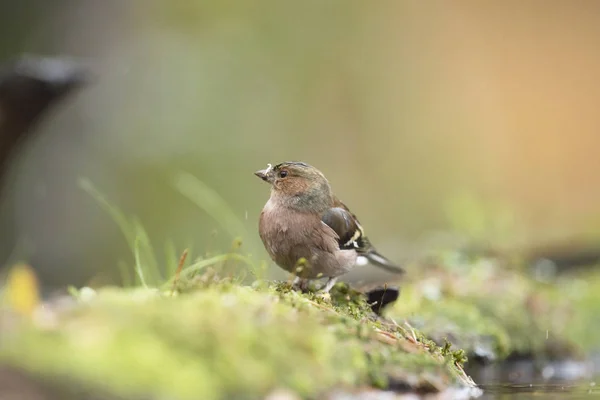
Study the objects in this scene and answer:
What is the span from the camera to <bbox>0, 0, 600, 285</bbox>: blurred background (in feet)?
48.0

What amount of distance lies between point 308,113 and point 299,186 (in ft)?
43.8

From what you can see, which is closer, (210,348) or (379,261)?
(210,348)

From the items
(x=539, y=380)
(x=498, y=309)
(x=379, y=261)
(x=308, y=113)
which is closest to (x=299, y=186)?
(x=379, y=261)

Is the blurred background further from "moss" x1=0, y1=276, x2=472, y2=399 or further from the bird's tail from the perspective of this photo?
"moss" x1=0, y1=276, x2=472, y2=399

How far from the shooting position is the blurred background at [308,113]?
1462 centimetres

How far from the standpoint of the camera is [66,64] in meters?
7.35

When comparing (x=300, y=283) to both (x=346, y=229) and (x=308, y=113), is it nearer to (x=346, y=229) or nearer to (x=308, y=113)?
(x=346, y=229)

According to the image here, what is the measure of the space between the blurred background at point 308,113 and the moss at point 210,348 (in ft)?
35.9

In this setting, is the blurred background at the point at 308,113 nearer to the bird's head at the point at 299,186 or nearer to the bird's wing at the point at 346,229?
the bird's wing at the point at 346,229

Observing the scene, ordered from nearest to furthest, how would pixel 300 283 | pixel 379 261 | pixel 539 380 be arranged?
1. pixel 300 283
2. pixel 539 380
3. pixel 379 261

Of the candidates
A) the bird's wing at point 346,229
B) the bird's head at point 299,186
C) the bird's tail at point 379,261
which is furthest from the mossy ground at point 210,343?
the bird's tail at point 379,261

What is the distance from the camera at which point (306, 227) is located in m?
4.63

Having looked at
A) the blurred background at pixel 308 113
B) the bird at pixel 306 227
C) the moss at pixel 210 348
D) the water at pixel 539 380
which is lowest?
the moss at pixel 210 348

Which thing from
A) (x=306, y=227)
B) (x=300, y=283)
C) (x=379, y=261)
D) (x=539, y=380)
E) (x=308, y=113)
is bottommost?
(x=539, y=380)
